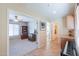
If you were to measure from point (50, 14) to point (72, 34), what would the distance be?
14.6 inches

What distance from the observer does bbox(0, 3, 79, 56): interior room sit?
1357 millimetres

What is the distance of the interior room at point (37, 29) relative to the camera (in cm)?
136

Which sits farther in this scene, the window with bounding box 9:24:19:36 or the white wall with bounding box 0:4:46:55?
the window with bounding box 9:24:19:36

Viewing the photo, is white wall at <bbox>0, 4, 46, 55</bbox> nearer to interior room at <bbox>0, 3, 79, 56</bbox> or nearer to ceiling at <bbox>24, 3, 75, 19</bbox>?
interior room at <bbox>0, 3, 79, 56</bbox>

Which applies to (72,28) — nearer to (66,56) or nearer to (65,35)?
(65,35)

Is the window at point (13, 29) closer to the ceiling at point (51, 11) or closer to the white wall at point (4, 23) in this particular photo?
the white wall at point (4, 23)

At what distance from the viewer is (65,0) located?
1.16m

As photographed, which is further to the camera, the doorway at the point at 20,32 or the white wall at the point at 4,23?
the doorway at the point at 20,32

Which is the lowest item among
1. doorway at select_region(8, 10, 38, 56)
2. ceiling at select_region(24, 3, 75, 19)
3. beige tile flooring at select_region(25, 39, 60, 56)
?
beige tile flooring at select_region(25, 39, 60, 56)

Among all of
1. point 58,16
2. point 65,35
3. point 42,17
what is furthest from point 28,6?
point 65,35

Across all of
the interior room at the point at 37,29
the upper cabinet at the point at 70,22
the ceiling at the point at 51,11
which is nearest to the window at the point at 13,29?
the interior room at the point at 37,29

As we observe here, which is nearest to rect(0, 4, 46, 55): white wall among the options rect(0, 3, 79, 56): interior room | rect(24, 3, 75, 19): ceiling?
rect(0, 3, 79, 56): interior room

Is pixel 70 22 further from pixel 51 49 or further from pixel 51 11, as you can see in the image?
pixel 51 49

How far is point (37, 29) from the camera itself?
5.06ft
